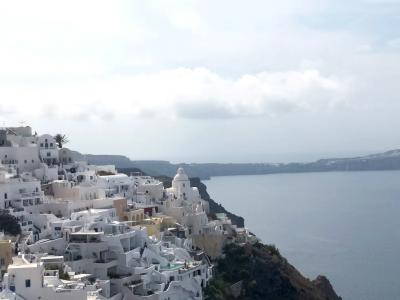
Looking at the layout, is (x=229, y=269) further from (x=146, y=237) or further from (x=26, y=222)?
(x=26, y=222)

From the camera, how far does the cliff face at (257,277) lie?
3556cm

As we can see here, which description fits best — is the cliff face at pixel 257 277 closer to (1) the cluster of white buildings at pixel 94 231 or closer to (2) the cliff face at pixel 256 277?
(2) the cliff face at pixel 256 277

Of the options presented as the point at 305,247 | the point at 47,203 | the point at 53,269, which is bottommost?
the point at 305,247

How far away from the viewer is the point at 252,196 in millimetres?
140875

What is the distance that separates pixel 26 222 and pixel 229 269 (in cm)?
1102

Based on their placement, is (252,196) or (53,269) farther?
(252,196)

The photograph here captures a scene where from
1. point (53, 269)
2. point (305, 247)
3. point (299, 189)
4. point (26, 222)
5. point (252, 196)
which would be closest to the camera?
point (53, 269)

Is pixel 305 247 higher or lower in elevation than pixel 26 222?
lower

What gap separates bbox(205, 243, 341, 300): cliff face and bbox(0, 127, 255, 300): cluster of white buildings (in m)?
0.96

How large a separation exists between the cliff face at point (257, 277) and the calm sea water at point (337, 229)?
14.1 m

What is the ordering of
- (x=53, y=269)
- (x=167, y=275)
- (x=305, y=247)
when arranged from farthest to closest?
1. (x=305, y=247)
2. (x=167, y=275)
3. (x=53, y=269)

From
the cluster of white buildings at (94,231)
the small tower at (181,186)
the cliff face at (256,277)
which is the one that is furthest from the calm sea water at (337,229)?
the cluster of white buildings at (94,231)

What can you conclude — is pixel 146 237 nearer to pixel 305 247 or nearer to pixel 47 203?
pixel 47 203

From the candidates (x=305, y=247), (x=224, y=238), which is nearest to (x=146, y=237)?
(x=224, y=238)
